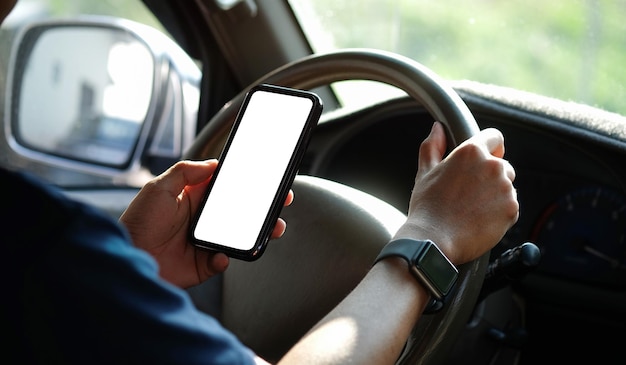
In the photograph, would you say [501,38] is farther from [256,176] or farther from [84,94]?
[84,94]

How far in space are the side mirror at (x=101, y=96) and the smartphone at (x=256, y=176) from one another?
1.15 meters

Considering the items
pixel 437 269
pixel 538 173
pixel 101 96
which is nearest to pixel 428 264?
pixel 437 269

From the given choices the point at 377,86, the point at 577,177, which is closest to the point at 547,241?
the point at 577,177

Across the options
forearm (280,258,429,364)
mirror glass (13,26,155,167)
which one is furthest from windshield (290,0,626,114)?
forearm (280,258,429,364)

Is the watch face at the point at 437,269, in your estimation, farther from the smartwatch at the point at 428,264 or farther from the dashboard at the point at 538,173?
the dashboard at the point at 538,173

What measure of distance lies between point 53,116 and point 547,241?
4.48 feet

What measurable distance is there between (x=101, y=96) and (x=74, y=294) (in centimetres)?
177

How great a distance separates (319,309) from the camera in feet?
3.48

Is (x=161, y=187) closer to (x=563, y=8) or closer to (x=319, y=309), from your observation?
(x=319, y=309)

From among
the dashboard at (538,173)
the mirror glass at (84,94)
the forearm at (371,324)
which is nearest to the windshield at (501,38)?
the dashboard at (538,173)

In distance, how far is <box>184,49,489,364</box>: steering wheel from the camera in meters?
1.04

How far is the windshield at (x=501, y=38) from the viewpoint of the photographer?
148 cm

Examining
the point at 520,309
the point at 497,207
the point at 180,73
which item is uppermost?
the point at 497,207

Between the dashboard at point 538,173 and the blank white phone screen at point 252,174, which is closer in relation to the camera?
the blank white phone screen at point 252,174
